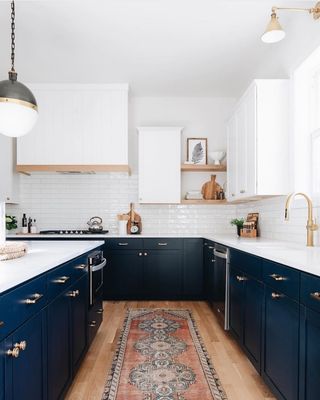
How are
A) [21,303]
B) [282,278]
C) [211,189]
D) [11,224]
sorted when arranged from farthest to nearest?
1. [211,189]
2. [11,224]
3. [282,278]
4. [21,303]

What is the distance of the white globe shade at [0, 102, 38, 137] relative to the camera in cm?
183

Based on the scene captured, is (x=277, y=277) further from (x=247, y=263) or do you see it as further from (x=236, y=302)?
(x=236, y=302)

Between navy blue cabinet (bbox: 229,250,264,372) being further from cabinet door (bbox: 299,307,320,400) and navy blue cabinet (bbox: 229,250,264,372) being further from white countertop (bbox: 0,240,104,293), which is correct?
white countertop (bbox: 0,240,104,293)

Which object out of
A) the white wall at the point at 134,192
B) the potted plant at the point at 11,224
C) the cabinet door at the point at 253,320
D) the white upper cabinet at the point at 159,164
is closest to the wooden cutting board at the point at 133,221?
the white wall at the point at 134,192

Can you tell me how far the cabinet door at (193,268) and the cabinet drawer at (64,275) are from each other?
204 centimetres

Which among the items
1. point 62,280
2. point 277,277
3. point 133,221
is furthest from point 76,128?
point 277,277

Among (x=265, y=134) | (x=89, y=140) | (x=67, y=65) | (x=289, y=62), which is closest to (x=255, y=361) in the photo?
(x=265, y=134)

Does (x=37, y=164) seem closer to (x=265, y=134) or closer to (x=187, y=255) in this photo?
(x=187, y=255)

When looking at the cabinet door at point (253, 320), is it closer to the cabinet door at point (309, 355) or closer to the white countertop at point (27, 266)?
the cabinet door at point (309, 355)

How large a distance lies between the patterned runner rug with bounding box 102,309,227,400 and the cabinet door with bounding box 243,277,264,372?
0.31m

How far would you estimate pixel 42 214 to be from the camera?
15.4 ft

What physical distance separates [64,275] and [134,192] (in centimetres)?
297

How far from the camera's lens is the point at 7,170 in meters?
4.27

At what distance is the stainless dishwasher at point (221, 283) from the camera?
2926 millimetres
